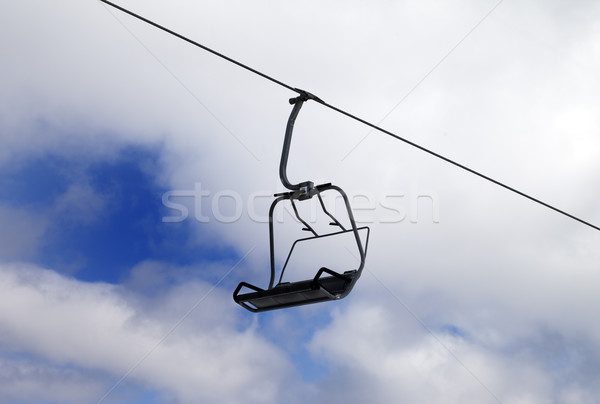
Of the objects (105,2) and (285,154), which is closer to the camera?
(105,2)

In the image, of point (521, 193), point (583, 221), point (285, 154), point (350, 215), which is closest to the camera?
point (350, 215)

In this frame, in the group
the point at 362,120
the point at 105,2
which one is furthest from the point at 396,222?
the point at 105,2

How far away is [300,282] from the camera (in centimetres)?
581

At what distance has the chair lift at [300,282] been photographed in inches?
226

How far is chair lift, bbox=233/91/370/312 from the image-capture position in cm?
575

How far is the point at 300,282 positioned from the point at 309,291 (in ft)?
0.46

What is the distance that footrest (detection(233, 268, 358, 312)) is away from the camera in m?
5.70

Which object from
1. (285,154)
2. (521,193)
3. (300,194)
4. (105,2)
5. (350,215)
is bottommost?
(521,193)

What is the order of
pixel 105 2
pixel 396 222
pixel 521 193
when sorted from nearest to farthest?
pixel 105 2 → pixel 521 193 → pixel 396 222

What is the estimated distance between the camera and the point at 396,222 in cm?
888

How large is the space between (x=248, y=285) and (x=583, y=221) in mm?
4321

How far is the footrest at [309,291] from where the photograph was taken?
5.70 metres

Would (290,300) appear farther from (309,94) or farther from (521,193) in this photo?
(521,193)

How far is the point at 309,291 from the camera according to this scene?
571 cm
